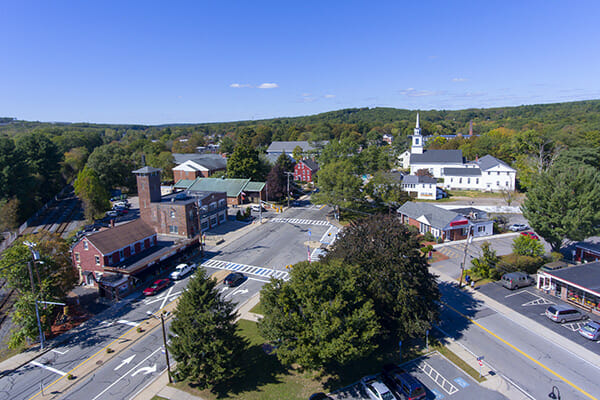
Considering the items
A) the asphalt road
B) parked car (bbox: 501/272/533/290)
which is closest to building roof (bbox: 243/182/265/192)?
the asphalt road

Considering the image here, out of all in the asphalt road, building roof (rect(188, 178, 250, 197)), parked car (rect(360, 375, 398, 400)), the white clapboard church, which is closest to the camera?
parked car (rect(360, 375, 398, 400))

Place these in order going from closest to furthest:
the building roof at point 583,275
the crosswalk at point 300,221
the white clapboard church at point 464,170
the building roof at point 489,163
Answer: the building roof at point 583,275, the crosswalk at point 300,221, the white clapboard church at point 464,170, the building roof at point 489,163

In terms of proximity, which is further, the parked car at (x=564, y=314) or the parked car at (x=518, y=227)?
the parked car at (x=518, y=227)

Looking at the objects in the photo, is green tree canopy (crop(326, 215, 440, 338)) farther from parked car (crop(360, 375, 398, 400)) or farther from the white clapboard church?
the white clapboard church

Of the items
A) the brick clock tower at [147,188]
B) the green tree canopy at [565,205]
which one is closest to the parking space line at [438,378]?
the green tree canopy at [565,205]

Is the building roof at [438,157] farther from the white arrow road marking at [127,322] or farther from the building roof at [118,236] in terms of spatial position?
the white arrow road marking at [127,322]

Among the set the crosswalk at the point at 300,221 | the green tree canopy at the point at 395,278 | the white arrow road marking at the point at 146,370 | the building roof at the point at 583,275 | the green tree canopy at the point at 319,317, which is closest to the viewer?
the green tree canopy at the point at 319,317
